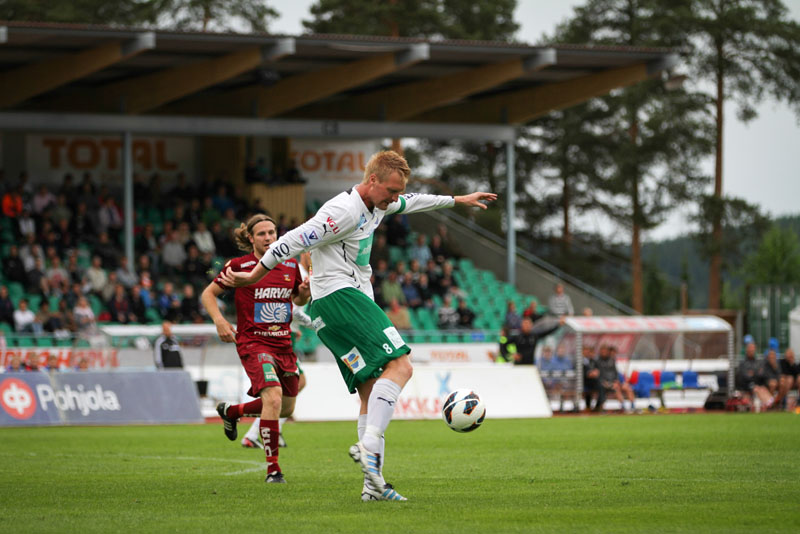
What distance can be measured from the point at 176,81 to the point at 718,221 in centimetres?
2173

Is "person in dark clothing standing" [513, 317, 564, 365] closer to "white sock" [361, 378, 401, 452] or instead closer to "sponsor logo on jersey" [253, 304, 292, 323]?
"sponsor logo on jersey" [253, 304, 292, 323]

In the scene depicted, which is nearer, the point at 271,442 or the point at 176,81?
the point at 271,442

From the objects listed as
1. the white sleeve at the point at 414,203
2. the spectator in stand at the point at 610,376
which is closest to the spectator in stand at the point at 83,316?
the spectator in stand at the point at 610,376

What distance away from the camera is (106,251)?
29.0 metres

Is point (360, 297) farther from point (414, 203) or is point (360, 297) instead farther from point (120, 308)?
point (120, 308)

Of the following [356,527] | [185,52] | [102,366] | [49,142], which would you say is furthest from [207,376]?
[356,527]

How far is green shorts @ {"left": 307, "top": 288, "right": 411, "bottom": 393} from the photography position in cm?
772

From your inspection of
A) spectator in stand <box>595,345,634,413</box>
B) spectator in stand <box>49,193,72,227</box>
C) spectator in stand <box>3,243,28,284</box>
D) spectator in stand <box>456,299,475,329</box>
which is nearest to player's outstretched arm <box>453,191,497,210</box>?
spectator in stand <box>595,345,634,413</box>

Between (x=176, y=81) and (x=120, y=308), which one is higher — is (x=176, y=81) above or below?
above

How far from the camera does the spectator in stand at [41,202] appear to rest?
29.7 m

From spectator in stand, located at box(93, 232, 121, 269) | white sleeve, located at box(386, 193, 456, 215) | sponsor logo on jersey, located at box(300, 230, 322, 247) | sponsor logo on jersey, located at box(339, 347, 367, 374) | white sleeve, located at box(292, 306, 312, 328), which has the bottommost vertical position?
spectator in stand, located at box(93, 232, 121, 269)

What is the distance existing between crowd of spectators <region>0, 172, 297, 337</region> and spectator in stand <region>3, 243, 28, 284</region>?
22mm

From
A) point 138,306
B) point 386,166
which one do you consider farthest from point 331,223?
point 138,306

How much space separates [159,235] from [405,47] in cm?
848
